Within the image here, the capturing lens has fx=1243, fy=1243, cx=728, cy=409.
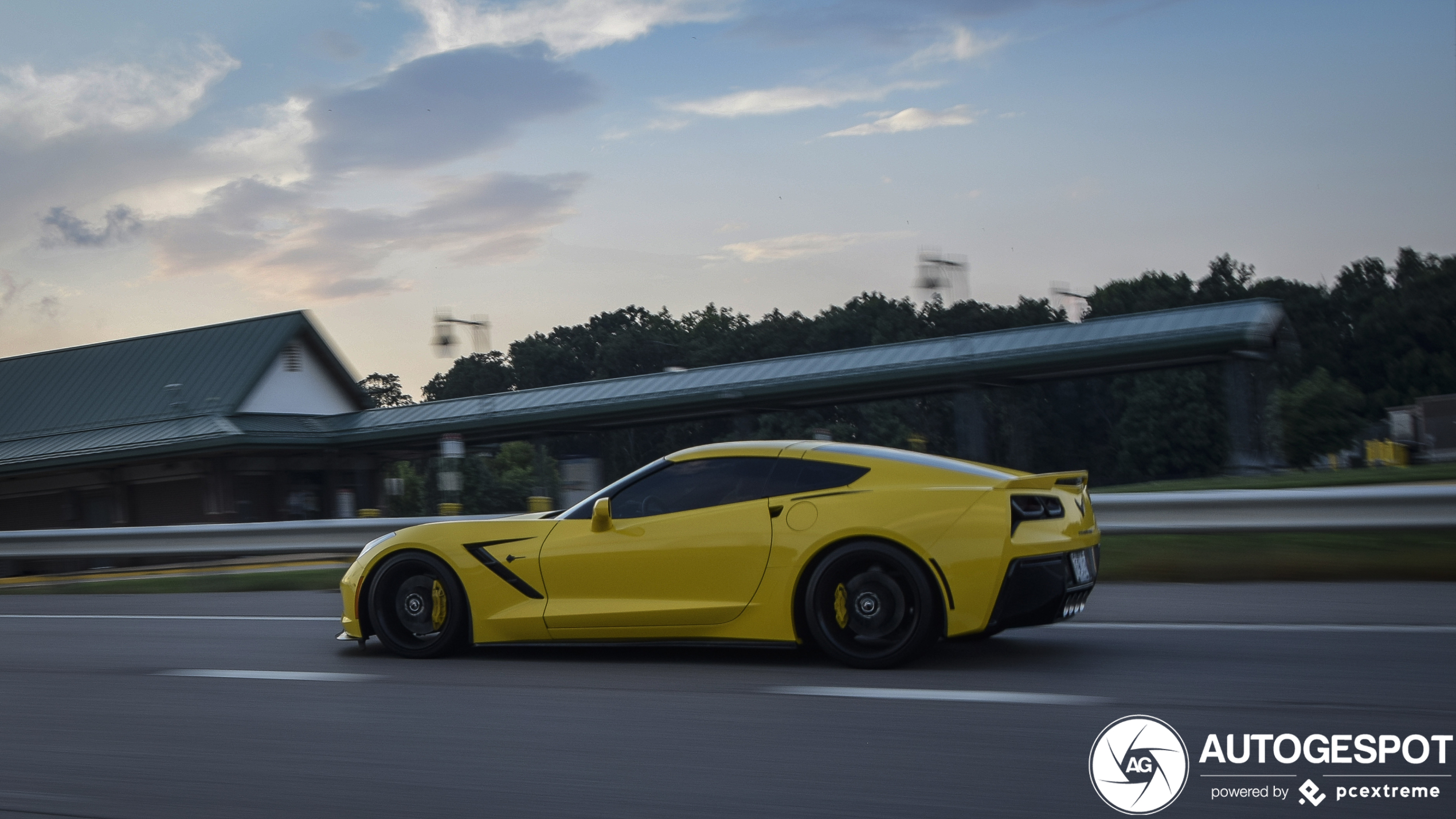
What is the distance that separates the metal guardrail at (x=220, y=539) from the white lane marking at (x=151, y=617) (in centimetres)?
240

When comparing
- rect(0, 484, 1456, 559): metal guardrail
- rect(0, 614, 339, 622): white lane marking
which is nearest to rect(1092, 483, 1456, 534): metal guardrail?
rect(0, 484, 1456, 559): metal guardrail

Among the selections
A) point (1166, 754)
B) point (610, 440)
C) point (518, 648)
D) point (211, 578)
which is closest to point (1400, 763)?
point (1166, 754)

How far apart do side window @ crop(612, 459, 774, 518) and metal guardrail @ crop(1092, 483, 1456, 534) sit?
4.71m

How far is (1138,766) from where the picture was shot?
4172 millimetres

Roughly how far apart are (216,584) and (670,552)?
9064 mm

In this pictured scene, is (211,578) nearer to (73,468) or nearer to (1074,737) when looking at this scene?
(1074,737)

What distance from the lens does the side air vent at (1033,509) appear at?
582cm

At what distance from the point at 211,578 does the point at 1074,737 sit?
11.7 m

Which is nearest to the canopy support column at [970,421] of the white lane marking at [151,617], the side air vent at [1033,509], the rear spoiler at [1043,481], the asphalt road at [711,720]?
the white lane marking at [151,617]

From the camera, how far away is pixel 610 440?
7956 centimetres

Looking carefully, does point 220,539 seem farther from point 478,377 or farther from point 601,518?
point 478,377

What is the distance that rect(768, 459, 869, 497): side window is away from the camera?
6223mm

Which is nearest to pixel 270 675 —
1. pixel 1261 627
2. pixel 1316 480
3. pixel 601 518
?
pixel 601 518

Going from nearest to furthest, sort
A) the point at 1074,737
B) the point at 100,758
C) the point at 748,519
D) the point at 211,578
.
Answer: the point at 1074,737 → the point at 100,758 → the point at 748,519 → the point at 211,578
